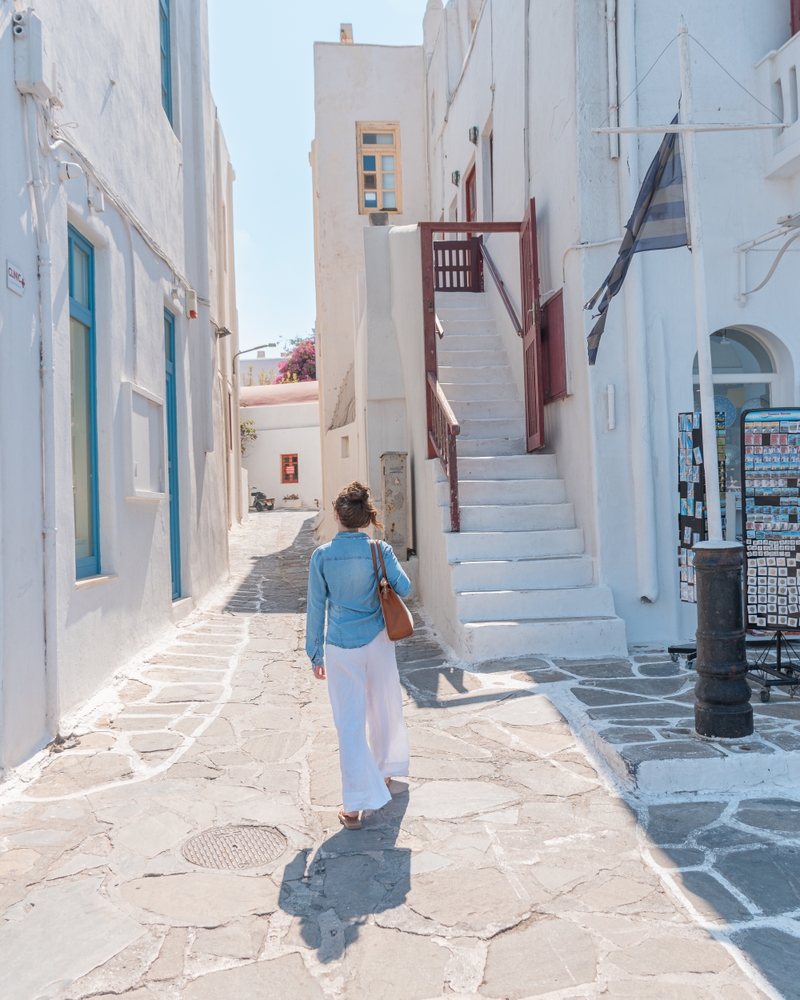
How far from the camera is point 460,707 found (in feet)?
18.5

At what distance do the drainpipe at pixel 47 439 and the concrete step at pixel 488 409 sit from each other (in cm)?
523

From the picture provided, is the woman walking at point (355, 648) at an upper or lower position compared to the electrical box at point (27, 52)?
lower

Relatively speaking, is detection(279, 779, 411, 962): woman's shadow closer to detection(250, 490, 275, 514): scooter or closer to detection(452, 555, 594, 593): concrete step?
detection(452, 555, 594, 593): concrete step

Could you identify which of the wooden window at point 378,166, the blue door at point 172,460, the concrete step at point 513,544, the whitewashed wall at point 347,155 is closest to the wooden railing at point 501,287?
the concrete step at point 513,544

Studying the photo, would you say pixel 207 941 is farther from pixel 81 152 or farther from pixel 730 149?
pixel 730 149

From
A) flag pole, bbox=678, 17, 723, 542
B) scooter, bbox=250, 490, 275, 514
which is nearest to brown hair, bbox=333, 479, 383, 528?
flag pole, bbox=678, 17, 723, 542

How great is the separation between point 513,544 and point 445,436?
3.93ft

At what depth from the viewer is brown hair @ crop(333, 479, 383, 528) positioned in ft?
13.1

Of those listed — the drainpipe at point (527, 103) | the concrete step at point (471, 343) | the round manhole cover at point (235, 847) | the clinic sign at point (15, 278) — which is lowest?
the round manhole cover at point (235, 847)

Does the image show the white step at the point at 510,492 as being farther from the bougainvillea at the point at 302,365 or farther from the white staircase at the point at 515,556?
the bougainvillea at the point at 302,365

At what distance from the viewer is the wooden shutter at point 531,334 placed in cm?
817

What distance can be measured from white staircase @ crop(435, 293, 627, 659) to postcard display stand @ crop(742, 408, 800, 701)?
132 centimetres

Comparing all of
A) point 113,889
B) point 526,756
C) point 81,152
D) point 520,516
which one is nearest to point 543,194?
point 520,516

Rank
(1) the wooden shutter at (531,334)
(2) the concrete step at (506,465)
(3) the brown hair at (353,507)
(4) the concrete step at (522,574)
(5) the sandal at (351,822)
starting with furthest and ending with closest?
(2) the concrete step at (506,465), (1) the wooden shutter at (531,334), (4) the concrete step at (522,574), (3) the brown hair at (353,507), (5) the sandal at (351,822)
